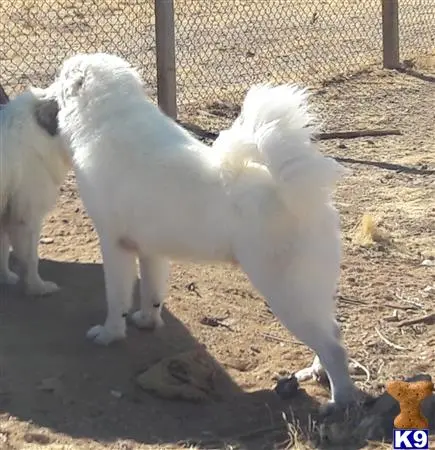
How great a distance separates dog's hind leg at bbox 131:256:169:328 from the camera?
5168 millimetres

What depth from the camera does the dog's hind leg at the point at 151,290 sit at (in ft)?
17.0

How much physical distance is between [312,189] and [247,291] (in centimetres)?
173

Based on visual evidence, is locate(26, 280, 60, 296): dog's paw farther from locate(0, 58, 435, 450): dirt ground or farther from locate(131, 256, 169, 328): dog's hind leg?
locate(131, 256, 169, 328): dog's hind leg

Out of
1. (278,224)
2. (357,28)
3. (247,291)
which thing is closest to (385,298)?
(247,291)

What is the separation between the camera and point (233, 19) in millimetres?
13414

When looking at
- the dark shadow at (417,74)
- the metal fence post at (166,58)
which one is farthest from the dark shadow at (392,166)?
the dark shadow at (417,74)

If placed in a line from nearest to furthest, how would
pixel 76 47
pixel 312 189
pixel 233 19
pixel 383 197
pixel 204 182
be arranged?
1. pixel 312 189
2. pixel 204 182
3. pixel 383 197
4. pixel 76 47
5. pixel 233 19

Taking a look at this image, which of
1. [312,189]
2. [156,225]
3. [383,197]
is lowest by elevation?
[383,197]

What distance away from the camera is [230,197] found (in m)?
4.32

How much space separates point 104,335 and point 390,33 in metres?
6.87

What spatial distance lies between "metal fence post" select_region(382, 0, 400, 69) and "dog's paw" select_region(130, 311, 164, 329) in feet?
21.0

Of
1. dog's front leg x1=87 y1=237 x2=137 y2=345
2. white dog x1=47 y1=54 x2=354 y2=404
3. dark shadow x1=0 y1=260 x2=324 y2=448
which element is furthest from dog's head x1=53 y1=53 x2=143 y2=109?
dark shadow x1=0 y1=260 x2=324 y2=448

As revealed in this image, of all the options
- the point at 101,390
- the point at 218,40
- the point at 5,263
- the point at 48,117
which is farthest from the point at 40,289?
the point at 218,40

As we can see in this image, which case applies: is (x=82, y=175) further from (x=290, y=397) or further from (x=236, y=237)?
(x=290, y=397)
